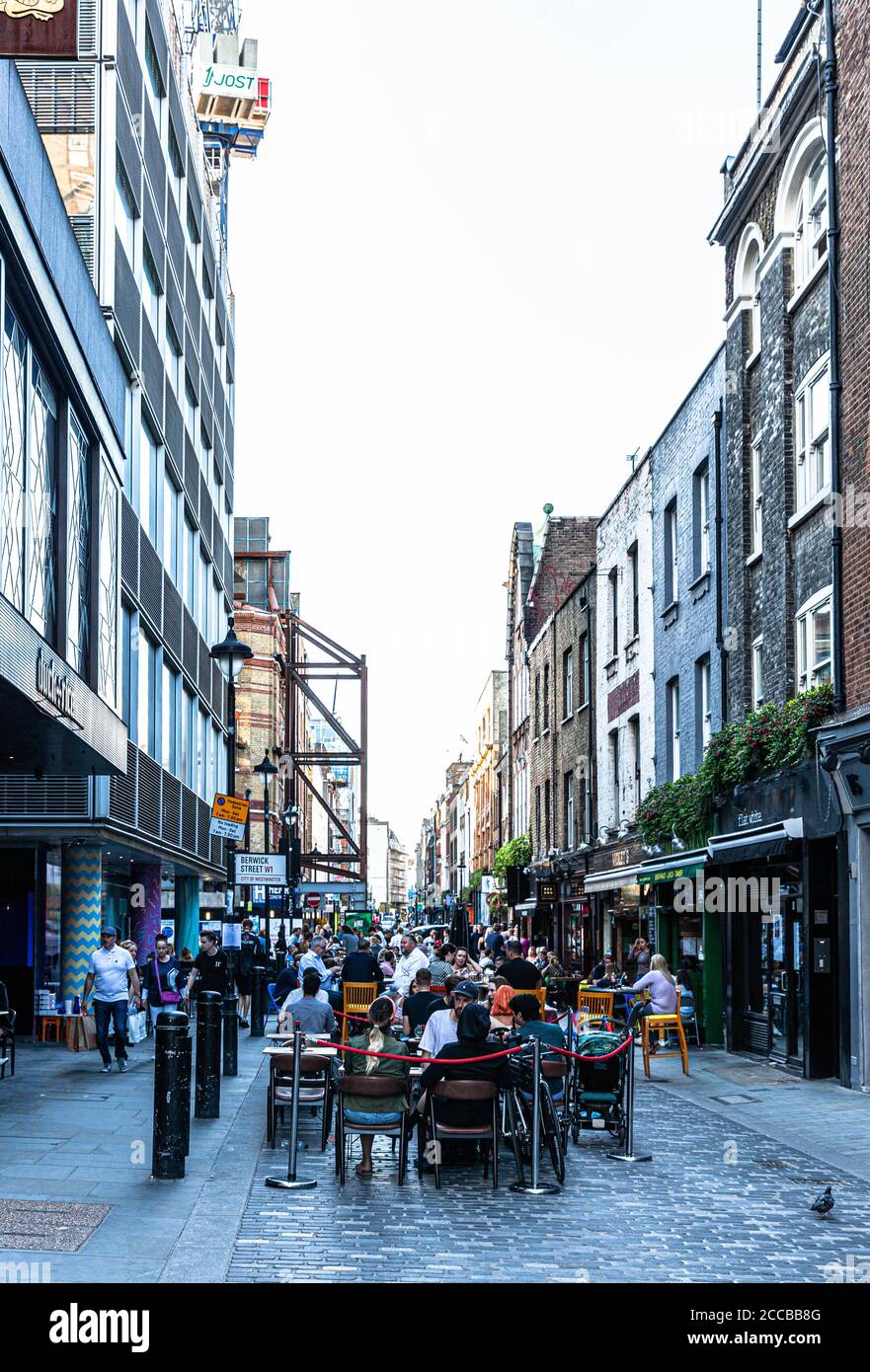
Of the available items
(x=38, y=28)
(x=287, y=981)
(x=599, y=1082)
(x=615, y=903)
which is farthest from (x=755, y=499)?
(x=38, y=28)

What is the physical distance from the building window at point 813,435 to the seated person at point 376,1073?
31.5 ft

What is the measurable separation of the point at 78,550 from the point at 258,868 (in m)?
8.74

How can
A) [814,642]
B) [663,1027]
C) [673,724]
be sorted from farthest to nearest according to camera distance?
1. [673,724]
2. [814,642]
3. [663,1027]

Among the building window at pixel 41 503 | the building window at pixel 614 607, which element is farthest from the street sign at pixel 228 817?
the building window at pixel 614 607

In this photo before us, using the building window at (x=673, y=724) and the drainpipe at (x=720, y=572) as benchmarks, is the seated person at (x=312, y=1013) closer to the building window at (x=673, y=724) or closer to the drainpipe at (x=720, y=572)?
the drainpipe at (x=720, y=572)

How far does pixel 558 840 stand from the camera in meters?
41.0

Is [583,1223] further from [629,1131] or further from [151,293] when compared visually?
[151,293]

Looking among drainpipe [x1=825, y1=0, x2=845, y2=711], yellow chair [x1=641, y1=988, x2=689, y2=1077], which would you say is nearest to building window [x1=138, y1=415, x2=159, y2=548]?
drainpipe [x1=825, y1=0, x2=845, y2=711]

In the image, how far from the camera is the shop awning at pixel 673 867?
22.0 m

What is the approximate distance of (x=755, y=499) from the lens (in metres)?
21.7
